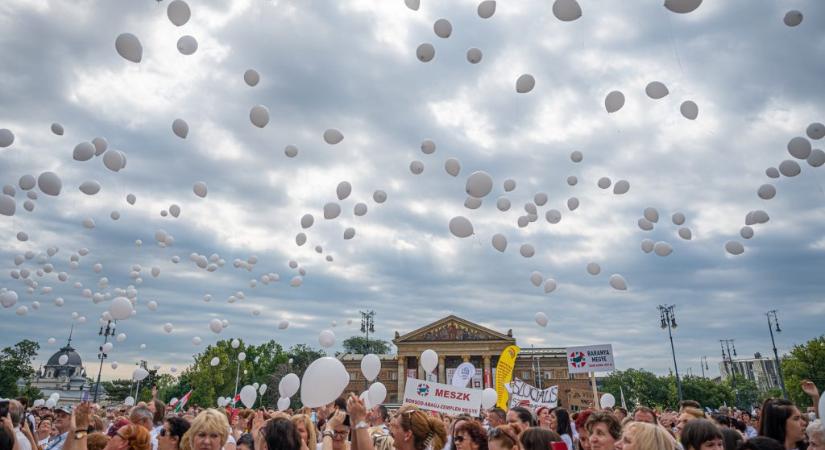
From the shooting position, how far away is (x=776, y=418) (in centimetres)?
494

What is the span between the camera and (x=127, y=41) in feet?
24.2

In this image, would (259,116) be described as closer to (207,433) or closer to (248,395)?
(207,433)

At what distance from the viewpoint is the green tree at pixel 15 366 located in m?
60.1

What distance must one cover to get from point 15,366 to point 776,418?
8293 centimetres

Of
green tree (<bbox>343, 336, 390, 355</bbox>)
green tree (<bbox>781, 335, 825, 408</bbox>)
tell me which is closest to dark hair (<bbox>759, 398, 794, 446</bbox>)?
green tree (<bbox>781, 335, 825, 408</bbox>)

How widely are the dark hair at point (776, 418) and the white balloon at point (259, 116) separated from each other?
881cm

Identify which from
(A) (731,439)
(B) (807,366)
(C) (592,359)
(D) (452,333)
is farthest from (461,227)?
(D) (452,333)

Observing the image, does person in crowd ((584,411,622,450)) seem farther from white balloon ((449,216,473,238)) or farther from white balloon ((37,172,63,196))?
white balloon ((37,172,63,196))

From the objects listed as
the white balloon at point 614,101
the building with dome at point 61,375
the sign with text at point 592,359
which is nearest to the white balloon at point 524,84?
the white balloon at point 614,101

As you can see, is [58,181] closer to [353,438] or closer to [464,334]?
[353,438]

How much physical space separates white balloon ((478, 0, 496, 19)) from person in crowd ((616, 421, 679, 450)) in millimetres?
6212

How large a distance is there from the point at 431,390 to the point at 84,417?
10560mm

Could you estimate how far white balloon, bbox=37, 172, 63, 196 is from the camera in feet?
28.4

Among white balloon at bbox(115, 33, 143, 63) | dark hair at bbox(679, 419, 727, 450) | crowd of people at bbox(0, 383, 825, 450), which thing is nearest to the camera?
crowd of people at bbox(0, 383, 825, 450)
